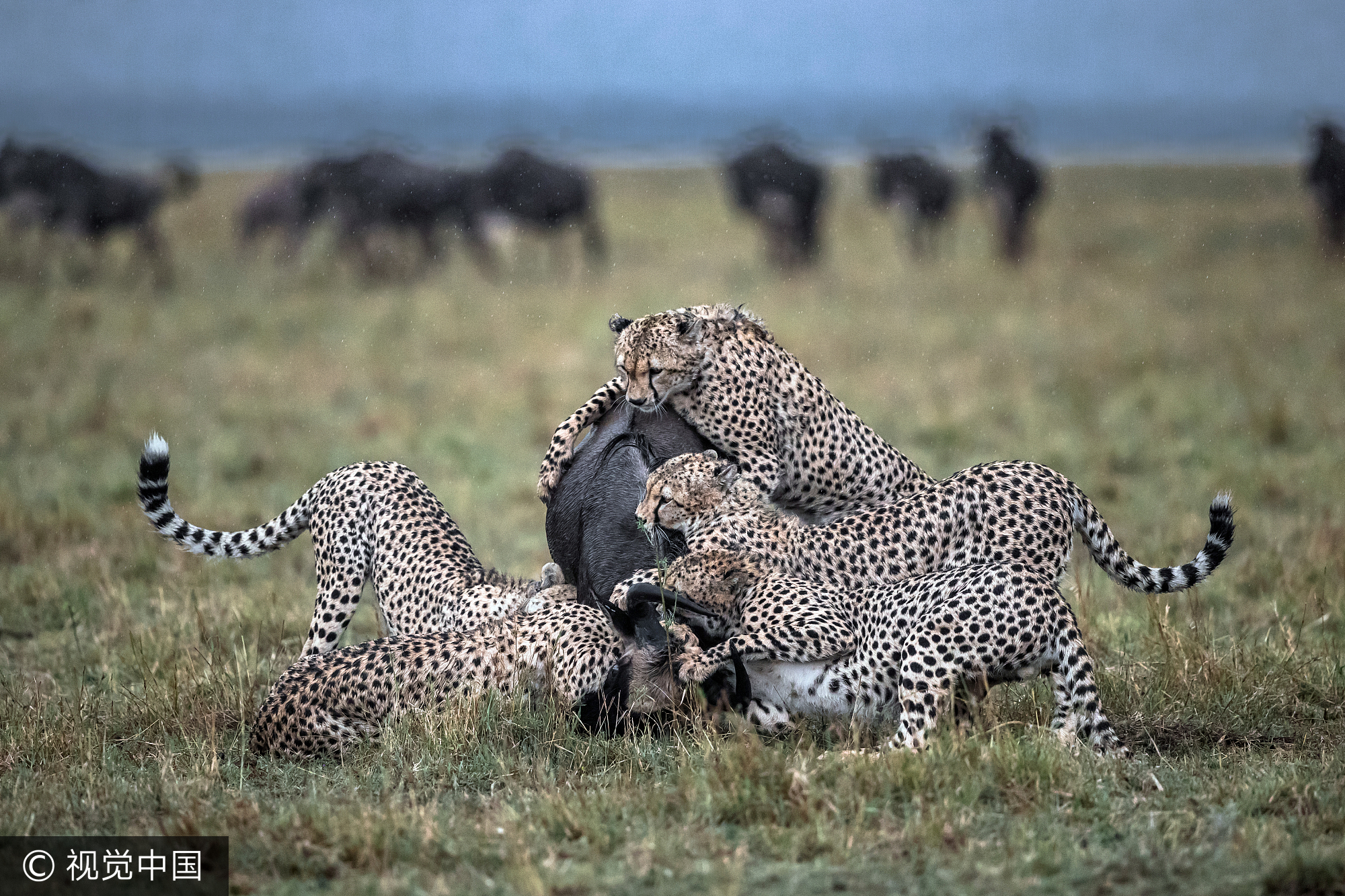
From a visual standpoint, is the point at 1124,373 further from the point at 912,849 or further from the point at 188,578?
the point at 912,849

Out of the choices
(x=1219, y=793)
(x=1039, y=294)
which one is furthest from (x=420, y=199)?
(x=1219, y=793)

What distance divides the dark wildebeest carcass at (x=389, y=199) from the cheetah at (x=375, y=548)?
14950mm

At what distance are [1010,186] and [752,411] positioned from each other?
17050mm

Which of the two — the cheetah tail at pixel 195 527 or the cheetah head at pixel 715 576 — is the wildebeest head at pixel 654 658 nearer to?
the cheetah head at pixel 715 576

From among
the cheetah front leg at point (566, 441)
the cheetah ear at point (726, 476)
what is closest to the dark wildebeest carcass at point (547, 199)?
the cheetah front leg at point (566, 441)

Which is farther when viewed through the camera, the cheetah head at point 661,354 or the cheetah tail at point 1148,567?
the cheetah head at point 661,354

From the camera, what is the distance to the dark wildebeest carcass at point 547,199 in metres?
21.4

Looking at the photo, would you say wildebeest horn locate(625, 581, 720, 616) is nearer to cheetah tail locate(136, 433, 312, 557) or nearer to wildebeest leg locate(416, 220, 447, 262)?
cheetah tail locate(136, 433, 312, 557)

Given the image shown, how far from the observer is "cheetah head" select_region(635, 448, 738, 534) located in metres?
4.92

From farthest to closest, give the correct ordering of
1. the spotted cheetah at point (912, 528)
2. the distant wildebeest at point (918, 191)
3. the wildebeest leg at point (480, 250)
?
the distant wildebeest at point (918, 191) < the wildebeest leg at point (480, 250) < the spotted cheetah at point (912, 528)

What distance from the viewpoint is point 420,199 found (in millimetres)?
21219

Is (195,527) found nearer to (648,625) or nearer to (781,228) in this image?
(648,625)

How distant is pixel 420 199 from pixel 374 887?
18.5m

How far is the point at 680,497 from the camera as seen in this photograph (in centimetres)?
492
